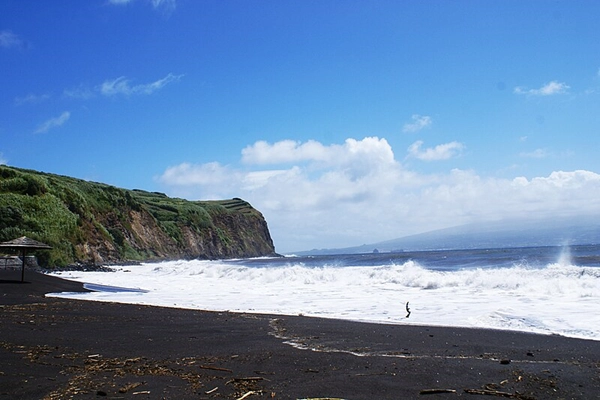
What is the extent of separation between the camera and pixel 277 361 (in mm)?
6996

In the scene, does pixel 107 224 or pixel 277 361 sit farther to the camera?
pixel 107 224

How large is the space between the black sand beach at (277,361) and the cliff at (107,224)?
101 ft

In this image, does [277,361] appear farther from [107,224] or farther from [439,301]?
[107,224]

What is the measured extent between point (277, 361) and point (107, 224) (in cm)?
6017

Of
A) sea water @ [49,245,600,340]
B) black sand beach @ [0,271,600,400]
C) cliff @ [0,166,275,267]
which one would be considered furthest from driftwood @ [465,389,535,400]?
cliff @ [0,166,275,267]

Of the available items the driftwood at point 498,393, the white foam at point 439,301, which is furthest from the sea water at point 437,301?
the driftwood at point 498,393

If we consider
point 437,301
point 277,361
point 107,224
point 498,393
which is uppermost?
point 107,224

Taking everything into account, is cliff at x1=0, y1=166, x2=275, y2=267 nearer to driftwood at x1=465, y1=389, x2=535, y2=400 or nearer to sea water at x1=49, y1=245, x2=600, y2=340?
sea water at x1=49, y1=245, x2=600, y2=340

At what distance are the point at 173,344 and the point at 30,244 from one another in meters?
16.6

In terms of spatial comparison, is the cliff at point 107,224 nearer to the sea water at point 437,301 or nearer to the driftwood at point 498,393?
the sea water at point 437,301

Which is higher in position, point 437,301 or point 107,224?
point 107,224

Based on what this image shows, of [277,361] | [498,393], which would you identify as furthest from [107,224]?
[498,393]

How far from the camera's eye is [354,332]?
32.8 feet

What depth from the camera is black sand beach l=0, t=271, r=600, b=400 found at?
546cm
